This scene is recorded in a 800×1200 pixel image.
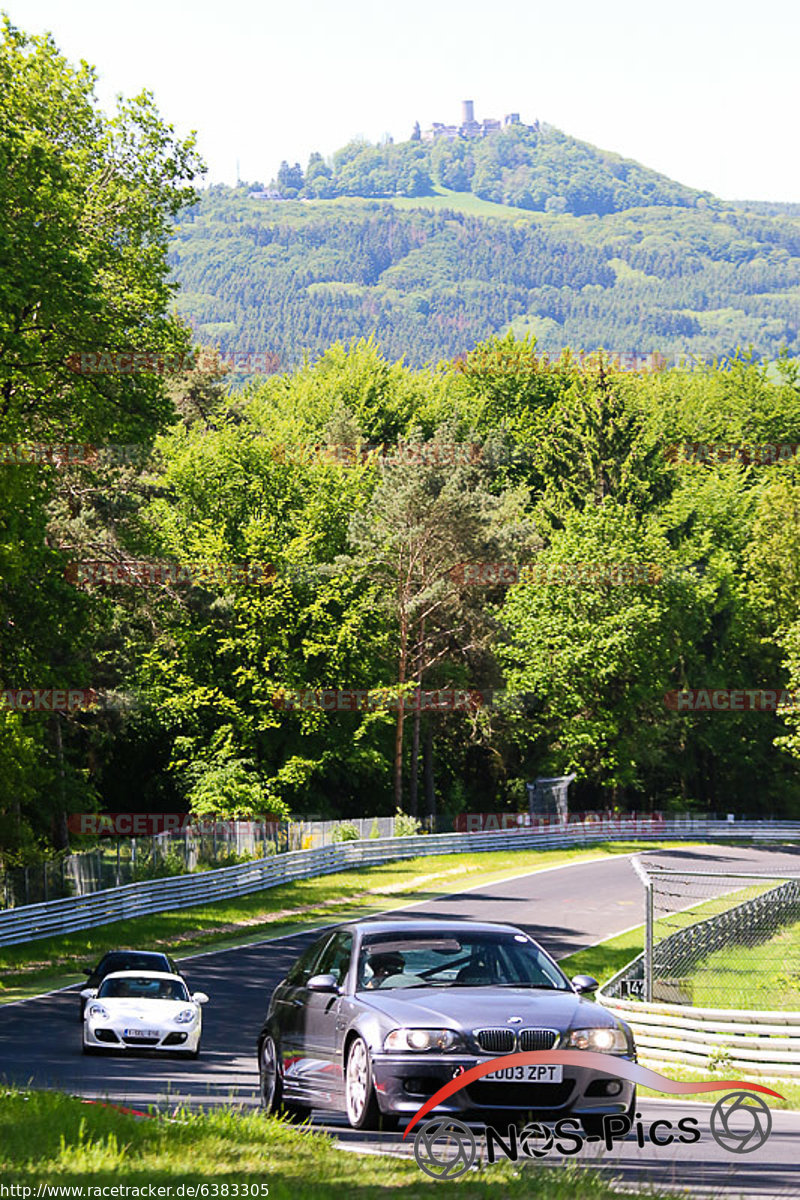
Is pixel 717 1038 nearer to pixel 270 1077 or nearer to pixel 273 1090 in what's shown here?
pixel 270 1077

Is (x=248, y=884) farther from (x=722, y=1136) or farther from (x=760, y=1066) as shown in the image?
(x=722, y=1136)

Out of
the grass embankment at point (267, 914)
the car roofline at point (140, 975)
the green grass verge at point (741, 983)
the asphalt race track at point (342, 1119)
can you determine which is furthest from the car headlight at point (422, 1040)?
the grass embankment at point (267, 914)

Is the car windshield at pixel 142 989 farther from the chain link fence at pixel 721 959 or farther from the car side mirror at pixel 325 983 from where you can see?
the car side mirror at pixel 325 983

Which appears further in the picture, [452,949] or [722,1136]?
[722,1136]

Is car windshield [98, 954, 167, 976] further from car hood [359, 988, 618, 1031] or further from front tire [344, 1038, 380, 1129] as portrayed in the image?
car hood [359, 988, 618, 1031]

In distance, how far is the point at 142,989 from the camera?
20.4 meters

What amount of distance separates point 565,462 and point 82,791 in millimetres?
45903

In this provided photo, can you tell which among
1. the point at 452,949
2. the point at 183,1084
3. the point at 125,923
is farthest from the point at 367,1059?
the point at 125,923

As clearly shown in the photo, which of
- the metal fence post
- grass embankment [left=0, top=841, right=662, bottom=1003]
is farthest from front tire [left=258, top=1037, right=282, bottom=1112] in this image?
grass embankment [left=0, top=841, right=662, bottom=1003]

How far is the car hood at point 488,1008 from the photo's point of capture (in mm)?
9391

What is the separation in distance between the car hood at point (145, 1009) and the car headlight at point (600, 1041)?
36.5 ft

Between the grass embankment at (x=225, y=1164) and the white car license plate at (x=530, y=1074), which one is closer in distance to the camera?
the grass embankment at (x=225, y=1164)

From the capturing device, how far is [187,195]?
3931cm

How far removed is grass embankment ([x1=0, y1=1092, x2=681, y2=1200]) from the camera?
761cm
